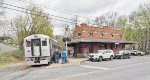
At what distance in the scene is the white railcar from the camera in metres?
29.0

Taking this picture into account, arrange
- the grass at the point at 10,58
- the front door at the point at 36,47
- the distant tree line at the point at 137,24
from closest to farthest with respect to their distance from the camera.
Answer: the front door at the point at 36,47 → the grass at the point at 10,58 → the distant tree line at the point at 137,24

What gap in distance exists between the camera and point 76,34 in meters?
53.7

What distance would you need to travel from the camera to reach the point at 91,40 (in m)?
48.5

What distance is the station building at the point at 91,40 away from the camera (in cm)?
4916

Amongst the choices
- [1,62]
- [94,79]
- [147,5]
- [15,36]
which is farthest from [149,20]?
[94,79]

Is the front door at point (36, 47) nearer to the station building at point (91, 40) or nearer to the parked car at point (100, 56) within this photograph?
the parked car at point (100, 56)

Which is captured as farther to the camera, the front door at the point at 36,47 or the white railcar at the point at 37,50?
the front door at the point at 36,47

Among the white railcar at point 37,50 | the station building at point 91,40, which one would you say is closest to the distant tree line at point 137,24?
the station building at point 91,40

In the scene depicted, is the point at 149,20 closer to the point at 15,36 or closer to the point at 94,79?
the point at 15,36

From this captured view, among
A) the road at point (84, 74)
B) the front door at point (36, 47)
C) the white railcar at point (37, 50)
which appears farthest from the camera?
the front door at point (36, 47)

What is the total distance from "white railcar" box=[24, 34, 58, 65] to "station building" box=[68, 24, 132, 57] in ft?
58.0

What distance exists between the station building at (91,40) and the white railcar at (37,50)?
17691mm

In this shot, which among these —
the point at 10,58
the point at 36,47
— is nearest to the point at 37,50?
the point at 36,47

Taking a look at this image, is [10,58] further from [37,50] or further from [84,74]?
[84,74]
